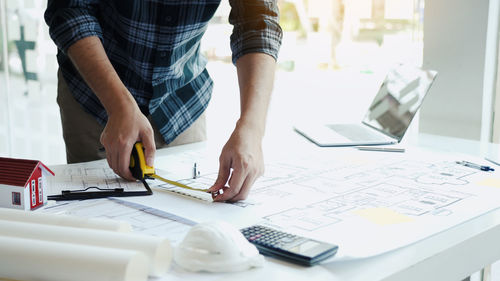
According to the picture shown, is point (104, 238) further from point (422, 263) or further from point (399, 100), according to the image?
point (399, 100)

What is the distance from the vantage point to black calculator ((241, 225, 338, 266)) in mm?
667

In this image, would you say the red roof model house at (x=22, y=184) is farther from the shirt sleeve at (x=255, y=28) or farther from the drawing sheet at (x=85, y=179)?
the shirt sleeve at (x=255, y=28)

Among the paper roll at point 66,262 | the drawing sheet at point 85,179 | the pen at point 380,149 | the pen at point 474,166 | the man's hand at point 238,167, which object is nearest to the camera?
the paper roll at point 66,262

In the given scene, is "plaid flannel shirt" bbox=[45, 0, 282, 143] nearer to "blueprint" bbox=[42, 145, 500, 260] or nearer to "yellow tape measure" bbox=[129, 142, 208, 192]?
"blueprint" bbox=[42, 145, 500, 260]

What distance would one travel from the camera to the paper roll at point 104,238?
2.02 feet

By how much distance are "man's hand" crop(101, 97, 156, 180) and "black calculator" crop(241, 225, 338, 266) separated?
38 cm

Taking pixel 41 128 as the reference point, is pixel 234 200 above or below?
above

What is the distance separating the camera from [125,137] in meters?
1.03

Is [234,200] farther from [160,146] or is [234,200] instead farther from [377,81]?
[377,81]

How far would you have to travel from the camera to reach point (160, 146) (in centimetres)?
150

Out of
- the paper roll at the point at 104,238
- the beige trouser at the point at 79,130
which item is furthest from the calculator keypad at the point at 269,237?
the beige trouser at the point at 79,130

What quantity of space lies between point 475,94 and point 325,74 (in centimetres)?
220

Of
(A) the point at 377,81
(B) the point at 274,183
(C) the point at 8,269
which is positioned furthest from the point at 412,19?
(C) the point at 8,269

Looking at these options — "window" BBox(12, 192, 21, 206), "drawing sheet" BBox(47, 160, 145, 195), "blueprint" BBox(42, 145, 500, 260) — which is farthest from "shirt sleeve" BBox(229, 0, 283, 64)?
"window" BBox(12, 192, 21, 206)
